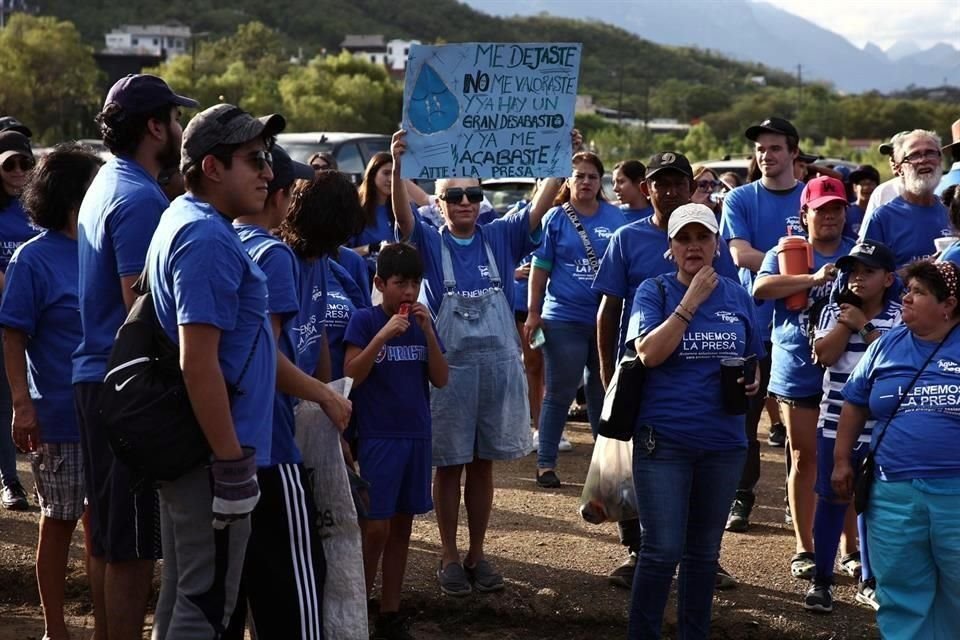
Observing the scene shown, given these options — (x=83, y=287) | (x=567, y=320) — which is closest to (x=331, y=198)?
(x=83, y=287)

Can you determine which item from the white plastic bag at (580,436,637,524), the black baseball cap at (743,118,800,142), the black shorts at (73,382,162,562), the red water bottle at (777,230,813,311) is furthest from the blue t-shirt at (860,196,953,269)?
the black shorts at (73,382,162,562)

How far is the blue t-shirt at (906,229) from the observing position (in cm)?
624

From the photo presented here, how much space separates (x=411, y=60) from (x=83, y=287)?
7.87 feet

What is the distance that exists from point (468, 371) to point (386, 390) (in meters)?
0.74

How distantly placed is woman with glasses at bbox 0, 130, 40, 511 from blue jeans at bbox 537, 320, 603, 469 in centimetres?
324

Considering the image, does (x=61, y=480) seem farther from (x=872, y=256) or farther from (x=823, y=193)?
(x=823, y=193)

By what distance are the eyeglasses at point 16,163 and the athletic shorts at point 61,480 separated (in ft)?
7.51

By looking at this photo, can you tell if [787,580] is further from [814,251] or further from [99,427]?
[99,427]

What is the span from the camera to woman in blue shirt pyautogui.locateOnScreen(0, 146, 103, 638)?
4965mm

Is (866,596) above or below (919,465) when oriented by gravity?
below

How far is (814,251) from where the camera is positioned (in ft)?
20.2

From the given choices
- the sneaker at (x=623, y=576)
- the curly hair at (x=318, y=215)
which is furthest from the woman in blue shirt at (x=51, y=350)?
the sneaker at (x=623, y=576)

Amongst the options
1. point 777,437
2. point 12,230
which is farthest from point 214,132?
point 777,437

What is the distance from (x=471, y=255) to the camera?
621 cm
